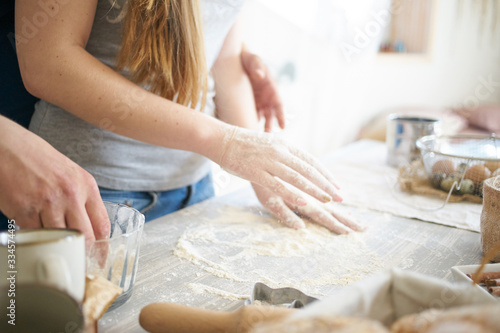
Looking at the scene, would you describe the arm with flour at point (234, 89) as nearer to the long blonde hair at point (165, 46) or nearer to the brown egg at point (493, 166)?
the long blonde hair at point (165, 46)

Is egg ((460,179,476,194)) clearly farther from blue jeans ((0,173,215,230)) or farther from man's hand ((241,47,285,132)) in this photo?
blue jeans ((0,173,215,230))

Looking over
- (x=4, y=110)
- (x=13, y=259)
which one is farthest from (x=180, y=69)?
(x=13, y=259)

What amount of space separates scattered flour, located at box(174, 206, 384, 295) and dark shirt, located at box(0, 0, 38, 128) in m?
0.52

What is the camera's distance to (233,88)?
46.1 inches

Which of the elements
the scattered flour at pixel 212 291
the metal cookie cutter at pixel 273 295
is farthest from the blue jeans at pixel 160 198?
the metal cookie cutter at pixel 273 295

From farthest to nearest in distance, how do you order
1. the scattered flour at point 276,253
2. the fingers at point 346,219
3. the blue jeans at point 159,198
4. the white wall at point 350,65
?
the white wall at point 350,65
the blue jeans at point 159,198
the fingers at point 346,219
the scattered flour at point 276,253

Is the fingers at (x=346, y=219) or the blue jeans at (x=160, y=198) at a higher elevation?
the fingers at (x=346, y=219)

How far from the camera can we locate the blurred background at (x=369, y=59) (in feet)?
8.68

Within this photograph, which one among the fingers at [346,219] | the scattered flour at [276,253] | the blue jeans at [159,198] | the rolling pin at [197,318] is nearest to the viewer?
the rolling pin at [197,318]

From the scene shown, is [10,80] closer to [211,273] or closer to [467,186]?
[211,273]

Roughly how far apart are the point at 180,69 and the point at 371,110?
3.41 m

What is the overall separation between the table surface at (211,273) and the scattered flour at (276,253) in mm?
14

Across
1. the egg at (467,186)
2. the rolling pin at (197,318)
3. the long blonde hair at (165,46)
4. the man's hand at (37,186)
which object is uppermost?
the long blonde hair at (165,46)

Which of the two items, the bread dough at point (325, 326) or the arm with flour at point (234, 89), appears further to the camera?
the arm with flour at point (234, 89)
